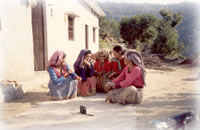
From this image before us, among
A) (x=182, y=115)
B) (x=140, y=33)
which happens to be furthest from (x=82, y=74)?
(x=140, y=33)

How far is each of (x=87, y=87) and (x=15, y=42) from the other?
2.16 meters

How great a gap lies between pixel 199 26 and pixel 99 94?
8.92ft

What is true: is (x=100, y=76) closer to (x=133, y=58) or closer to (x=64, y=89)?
(x=64, y=89)

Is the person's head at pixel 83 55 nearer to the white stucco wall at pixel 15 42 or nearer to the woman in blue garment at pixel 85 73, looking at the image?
the woman in blue garment at pixel 85 73

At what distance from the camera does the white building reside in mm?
4414

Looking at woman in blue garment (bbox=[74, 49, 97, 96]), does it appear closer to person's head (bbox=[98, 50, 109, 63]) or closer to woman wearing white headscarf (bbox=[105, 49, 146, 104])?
person's head (bbox=[98, 50, 109, 63])

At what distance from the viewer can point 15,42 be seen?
15.2 ft

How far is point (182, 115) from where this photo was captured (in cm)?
165

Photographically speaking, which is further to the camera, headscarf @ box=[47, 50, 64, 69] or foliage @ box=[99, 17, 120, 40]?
foliage @ box=[99, 17, 120, 40]

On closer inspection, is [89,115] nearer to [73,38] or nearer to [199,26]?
[199,26]

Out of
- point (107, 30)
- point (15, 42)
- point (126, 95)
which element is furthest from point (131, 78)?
point (107, 30)

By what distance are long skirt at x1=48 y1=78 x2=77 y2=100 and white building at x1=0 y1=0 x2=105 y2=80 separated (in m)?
1.41

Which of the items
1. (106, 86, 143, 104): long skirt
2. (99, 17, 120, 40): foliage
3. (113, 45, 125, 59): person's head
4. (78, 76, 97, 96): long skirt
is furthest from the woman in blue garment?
(99, 17, 120, 40): foliage

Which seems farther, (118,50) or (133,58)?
(118,50)
